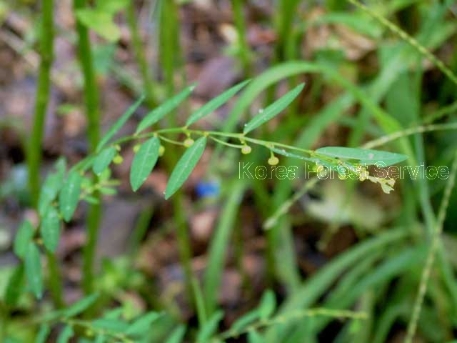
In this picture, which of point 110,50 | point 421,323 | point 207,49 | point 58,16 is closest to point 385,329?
point 421,323

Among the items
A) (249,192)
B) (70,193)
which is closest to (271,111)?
(70,193)

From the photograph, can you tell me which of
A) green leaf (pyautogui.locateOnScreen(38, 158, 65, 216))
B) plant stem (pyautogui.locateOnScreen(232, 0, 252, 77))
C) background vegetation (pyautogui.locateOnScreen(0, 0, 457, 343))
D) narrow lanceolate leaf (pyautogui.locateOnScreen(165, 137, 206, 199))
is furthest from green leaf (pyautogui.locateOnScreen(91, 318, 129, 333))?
plant stem (pyautogui.locateOnScreen(232, 0, 252, 77))

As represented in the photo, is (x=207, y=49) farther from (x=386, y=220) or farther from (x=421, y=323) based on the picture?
(x=421, y=323)

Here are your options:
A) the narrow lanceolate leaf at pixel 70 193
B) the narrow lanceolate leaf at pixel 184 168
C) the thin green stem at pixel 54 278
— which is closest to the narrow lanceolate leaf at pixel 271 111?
the narrow lanceolate leaf at pixel 184 168

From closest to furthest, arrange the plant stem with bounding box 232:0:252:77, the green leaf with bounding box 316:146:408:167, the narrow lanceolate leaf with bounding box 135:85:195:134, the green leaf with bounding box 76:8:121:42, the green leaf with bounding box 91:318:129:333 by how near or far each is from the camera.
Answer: the green leaf with bounding box 316:146:408:167
the narrow lanceolate leaf with bounding box 135:85:195:134
the green leaf with bounding box 91:318:129:333
the green leaf with bounding box 76:8:121:42
the plant stem with bounding box 232:0:252:77

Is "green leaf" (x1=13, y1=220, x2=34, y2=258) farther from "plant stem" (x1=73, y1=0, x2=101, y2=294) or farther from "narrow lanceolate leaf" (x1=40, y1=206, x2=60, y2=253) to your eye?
"plant stem" (x1=73, y1=0, x2=101, y2=294)

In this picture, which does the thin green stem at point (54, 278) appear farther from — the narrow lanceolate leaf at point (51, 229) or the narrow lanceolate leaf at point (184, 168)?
the narrow lanceolate leaf at point (184, 168)
